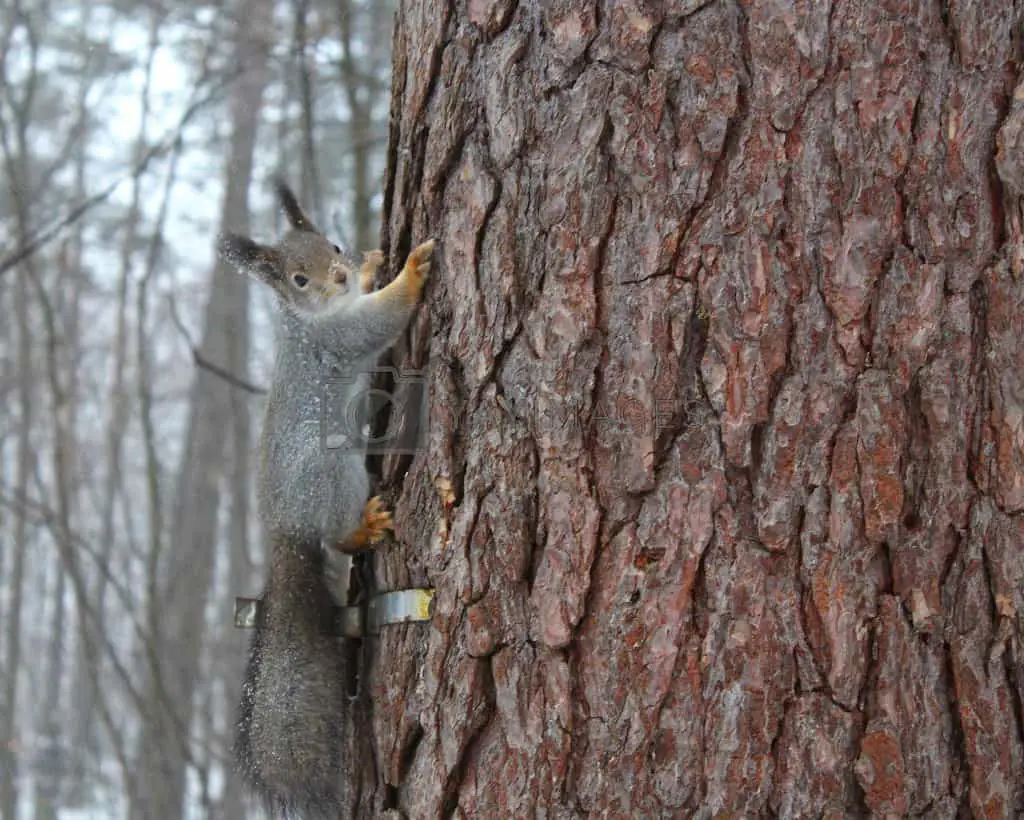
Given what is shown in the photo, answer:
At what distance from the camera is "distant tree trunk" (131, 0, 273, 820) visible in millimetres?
5363

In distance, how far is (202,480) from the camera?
25.5 feet

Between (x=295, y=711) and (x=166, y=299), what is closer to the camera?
A: (x=295, y=711)

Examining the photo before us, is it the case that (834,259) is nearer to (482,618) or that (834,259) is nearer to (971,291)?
(971,291)

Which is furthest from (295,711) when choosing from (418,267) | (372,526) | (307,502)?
(418,267)

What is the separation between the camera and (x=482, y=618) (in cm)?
138

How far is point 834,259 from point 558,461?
0.43m

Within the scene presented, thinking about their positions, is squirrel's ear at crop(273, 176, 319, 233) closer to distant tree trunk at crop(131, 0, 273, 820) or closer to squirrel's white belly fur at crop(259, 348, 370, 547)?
squirrel's white belly fur at crop(259, 348, 370, 547)

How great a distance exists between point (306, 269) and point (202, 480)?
5.63 meters

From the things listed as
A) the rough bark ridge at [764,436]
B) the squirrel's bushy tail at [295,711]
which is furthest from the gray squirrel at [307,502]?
the rough bark ridge at [764,436]

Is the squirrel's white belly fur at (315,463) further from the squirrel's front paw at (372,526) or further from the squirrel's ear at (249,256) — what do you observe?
the squirrel's ear at (249,256)

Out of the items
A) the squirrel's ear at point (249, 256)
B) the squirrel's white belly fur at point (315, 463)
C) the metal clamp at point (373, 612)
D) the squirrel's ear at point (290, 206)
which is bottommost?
the metal clamp at point (373, 612)

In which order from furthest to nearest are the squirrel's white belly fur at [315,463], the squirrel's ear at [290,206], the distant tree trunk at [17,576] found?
the distant tree trunk at [17,576]
the squirrel's ear at [290,206]
the squirrel's white belly fur at [315,463]

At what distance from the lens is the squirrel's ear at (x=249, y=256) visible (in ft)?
7.32

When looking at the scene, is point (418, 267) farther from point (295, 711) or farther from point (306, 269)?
point (306, 269)
